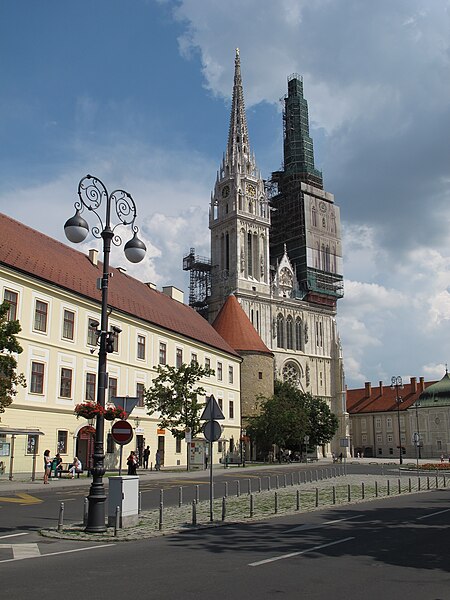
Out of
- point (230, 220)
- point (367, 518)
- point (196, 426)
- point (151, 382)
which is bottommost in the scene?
point (367, 518)

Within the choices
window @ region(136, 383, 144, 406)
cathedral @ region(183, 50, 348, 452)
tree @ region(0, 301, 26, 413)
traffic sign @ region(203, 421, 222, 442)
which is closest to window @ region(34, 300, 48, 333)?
tree @ region(0, 301, 26, 413)

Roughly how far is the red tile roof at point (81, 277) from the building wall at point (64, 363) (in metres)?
0.78

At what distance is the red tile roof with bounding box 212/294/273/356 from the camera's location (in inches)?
2717

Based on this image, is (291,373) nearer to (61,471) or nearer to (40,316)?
(40,316)

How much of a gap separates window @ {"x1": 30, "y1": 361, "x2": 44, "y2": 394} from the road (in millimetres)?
22607

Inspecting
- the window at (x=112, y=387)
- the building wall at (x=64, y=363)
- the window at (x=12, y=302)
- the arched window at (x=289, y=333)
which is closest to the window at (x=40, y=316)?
the building wall at (x=64, y=363)

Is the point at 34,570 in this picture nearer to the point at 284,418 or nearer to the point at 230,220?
the point at 284,418

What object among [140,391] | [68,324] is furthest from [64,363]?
[140,391]

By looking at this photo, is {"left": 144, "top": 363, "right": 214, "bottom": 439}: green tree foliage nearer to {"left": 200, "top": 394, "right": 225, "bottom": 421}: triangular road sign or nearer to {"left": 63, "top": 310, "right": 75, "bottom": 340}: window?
{"left": 63, "top": 310, "right": 75, "bottom": 340}: window

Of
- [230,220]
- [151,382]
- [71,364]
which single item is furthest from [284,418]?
[230,220]

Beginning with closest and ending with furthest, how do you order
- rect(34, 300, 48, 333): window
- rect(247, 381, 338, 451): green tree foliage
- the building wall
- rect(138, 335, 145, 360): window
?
the building wall < rect(34, 300, 48, 333): window < rect(138, 335, 145, 360): window < rect(247, 381, 338, 451): green tree foliage

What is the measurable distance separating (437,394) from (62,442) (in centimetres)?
7368

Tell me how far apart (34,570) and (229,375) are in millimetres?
52457

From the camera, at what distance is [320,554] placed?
34.9 ft
